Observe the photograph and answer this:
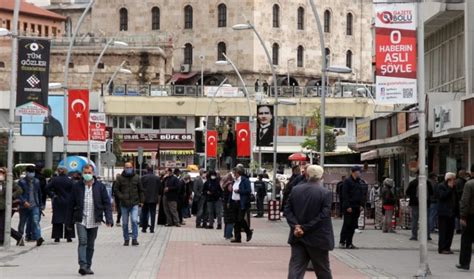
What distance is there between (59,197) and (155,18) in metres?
105

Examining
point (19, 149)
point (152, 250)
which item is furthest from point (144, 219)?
point (19, 149)

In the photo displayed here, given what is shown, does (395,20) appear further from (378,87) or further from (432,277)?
(432,277)

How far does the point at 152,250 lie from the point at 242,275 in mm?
6417

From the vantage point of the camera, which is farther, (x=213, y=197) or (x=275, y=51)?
(x=275, y=51)

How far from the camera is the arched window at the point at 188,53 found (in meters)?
131

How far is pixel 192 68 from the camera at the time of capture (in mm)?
131000

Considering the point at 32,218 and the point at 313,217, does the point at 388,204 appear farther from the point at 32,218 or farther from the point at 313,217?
the point at 313,217

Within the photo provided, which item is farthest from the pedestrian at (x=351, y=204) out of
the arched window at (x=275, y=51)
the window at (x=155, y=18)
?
the window at (x=155, y=18)

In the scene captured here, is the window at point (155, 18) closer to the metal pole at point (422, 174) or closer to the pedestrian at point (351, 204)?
the pedestrian at point (351, 204)

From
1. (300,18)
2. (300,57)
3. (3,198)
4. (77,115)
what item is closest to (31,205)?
(3,198)

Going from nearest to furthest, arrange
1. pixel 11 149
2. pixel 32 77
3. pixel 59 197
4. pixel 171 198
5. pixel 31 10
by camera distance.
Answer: pixel 32 77
pixel 11 149
pixel 59 197
pixel 171 198
pixel 31 10

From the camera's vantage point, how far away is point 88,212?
22.1 metres

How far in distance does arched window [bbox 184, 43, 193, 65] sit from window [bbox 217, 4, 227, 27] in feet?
11.8

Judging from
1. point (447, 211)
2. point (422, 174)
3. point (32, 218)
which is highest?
point (422, 174)
